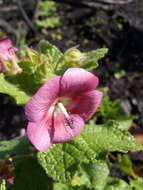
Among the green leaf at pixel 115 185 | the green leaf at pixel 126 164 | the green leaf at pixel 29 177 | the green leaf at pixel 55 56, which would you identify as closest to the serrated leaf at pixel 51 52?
the green leaf at pixel 55 56

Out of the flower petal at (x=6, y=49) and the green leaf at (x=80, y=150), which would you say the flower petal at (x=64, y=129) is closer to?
the green leaf at (x=80, y=150)

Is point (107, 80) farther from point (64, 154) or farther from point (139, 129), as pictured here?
point (64, 154)

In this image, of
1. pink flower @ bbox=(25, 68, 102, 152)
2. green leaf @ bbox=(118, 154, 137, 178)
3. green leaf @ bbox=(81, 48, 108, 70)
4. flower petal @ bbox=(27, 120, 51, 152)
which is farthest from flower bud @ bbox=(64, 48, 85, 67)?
green leaf @ bbox=(118, 154, 137, 178)

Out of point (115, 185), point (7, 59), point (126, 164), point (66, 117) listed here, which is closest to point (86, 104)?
point (66, 117)

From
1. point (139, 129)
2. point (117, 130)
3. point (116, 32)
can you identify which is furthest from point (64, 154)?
point (116, 32)

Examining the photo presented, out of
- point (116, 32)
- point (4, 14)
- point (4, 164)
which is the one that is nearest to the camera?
point (4, 164)

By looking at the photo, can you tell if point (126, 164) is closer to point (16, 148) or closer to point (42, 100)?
point (16, 148)
